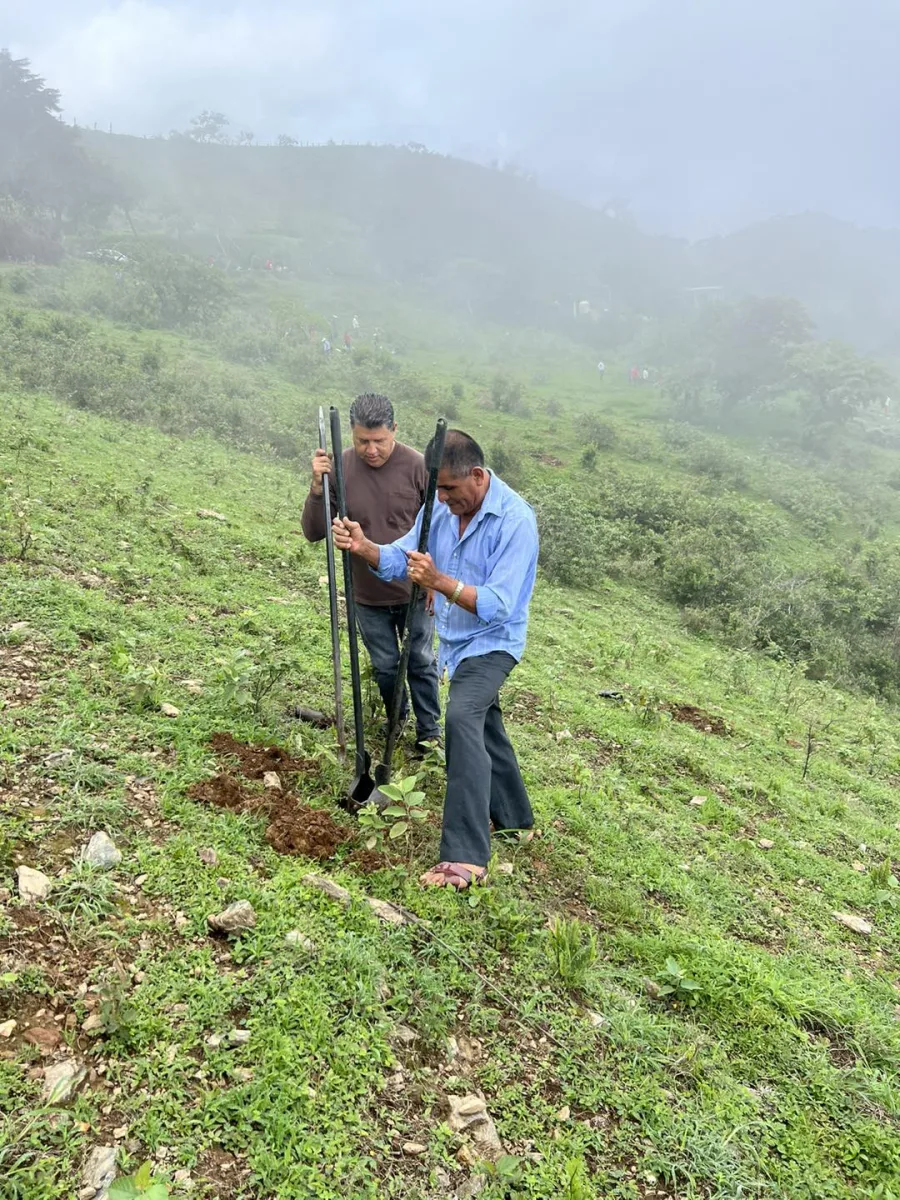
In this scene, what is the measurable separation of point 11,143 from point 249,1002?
7424 cm

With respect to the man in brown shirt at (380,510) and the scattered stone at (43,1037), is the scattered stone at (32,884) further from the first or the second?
the man in brown shirt at (380,510)

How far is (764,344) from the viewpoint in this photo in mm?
51812

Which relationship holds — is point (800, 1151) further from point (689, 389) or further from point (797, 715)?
point (689, 389)

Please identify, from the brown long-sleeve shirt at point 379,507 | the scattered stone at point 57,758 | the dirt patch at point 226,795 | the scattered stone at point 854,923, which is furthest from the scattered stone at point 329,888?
the scattered stone at point 854,923

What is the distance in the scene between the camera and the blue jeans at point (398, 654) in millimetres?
4488

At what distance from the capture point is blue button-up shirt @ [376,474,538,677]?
3492 mm

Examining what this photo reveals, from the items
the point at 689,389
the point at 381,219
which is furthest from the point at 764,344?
the point at 381,219

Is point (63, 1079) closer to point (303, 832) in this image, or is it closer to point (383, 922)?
point (383, 922)

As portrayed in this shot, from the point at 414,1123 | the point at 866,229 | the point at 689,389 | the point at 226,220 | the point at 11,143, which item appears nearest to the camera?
the point at 414,1123

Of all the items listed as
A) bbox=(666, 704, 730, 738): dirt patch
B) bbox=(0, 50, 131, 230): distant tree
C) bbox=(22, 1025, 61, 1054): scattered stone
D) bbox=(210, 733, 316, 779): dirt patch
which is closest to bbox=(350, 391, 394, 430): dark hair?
bbox=(210, 733, 316, 779): dirt patch

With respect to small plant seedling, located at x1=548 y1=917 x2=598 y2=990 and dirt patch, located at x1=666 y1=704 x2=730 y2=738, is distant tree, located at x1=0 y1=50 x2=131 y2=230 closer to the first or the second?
dirt patch, located at x1=666 y1=704 x2=730 y2=738

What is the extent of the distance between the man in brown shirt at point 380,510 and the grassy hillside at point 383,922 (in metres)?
0.68

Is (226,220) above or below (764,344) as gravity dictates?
above

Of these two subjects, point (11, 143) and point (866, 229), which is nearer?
point (11, 143)
